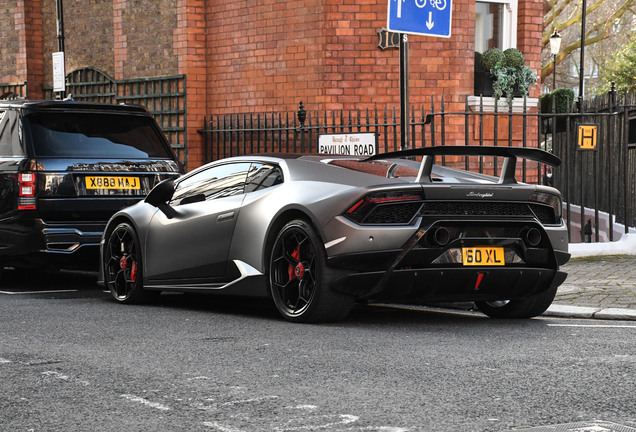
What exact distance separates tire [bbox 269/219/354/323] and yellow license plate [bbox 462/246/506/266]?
2.77 feet

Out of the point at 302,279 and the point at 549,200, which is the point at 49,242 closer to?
the point at 302,279

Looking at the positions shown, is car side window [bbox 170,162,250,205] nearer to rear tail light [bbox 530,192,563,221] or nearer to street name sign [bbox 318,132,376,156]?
rear tail light [bbox 530,192,563,221]

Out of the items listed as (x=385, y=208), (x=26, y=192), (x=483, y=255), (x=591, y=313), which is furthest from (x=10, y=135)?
(x=591, y=313)

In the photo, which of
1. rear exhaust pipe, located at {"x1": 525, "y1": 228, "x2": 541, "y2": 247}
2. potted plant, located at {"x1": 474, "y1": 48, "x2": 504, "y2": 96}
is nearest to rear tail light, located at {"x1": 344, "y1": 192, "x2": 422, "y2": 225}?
rear exhaust pipe, located at {"x1": 525, "y1": 228, "x2": 541, "y2": 247}

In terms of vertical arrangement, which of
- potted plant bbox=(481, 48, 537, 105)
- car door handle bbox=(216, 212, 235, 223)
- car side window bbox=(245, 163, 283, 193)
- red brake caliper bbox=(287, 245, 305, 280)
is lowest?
red brake caliper bbox=(287, 245, 305, 280)

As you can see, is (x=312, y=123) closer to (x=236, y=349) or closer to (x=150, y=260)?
(x=150, y=260)

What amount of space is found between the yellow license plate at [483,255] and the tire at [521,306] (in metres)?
0.69

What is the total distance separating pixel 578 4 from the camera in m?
38.1

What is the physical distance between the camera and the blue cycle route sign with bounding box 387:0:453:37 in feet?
32.7

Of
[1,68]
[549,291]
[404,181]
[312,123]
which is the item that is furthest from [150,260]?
[1,68]

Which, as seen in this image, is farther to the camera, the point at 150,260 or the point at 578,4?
the point at 578,4

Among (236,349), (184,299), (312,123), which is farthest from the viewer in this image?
(312,123)

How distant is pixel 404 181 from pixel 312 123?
9114 millimetres

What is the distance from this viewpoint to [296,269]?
7344mm
